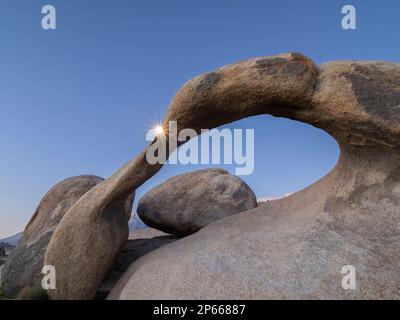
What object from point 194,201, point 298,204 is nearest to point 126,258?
point 194,201

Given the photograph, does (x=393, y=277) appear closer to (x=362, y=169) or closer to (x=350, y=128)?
(x=362, y=169)

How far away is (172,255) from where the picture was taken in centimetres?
559

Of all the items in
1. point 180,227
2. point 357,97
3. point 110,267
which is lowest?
point 180,227

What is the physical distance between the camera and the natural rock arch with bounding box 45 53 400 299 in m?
4.51

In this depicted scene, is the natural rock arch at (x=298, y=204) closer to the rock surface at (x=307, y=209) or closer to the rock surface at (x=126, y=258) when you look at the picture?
the rock surface at (x=307, y=209)

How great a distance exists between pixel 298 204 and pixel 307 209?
0.33 metres

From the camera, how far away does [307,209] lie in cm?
566

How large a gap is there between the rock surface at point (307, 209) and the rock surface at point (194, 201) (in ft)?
9.71

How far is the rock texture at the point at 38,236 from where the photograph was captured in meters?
7.73

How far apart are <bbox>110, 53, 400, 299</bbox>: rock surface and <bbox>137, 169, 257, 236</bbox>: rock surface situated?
117 inches

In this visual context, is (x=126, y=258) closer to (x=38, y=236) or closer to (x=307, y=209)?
(x=38, y=236)
